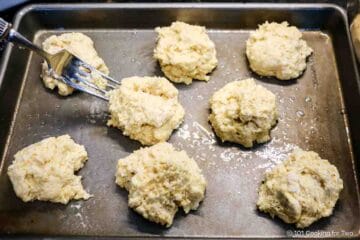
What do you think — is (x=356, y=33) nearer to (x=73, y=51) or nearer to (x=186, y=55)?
(x=186, y=55)

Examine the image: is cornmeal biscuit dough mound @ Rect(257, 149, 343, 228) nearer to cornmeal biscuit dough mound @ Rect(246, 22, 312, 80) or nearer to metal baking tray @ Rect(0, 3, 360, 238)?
metal baking tray @ Rect(0, 3, 360, 238)

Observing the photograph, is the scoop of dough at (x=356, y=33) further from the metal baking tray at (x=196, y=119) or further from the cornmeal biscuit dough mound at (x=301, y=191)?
the cornmeal biscuit dough mound at (x=301, y=191)

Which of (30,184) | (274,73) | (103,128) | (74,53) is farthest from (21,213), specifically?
(274,73)

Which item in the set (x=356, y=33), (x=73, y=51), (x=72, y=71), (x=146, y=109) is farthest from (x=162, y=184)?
(x=356, y=33)

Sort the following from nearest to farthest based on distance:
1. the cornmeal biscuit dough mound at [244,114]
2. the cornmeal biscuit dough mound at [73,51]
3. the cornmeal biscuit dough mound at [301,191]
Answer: the cornmeal biscuit dough mound at [301,191] → the cornmeal biscuit dough mound at [244,114] → the cornmeal biscuit dough mound at [73,51]

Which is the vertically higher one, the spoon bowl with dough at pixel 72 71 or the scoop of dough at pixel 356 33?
the spoon bowl with dough at pixel 72 71

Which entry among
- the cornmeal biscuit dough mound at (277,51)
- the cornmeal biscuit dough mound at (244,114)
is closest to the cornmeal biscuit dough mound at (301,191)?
the cornmeal biscuit dough mound at (244,114)
